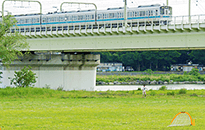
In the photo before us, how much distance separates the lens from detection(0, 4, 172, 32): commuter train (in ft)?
161

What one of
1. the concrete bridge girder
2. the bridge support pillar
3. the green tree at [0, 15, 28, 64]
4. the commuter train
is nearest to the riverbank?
the bridge support pillar

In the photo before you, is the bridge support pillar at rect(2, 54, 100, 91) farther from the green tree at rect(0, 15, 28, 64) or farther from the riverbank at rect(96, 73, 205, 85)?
the riverbank at rect(96, 73, 205, 85)

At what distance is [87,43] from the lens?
1813 inches

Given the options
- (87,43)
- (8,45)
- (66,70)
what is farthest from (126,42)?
(66,70)

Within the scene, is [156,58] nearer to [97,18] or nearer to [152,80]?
[152,80]

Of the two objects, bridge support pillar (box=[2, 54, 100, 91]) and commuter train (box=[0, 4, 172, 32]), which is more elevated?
commuter train (box=[0, 4, 172, 32])

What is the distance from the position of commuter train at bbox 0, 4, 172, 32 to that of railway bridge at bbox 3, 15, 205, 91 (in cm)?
84

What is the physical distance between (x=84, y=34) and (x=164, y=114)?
2587 centimetres

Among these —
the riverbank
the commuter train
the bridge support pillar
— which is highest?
the commuter train

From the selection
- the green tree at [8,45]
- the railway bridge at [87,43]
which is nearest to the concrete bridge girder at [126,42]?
the railway bridge at [87,43]

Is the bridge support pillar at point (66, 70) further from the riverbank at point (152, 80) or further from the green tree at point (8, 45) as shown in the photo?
the riverbank at point (152, 80)

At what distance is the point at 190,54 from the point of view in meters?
116

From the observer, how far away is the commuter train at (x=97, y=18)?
161 ft

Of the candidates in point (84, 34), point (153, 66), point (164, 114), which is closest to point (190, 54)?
point (153, 66)
